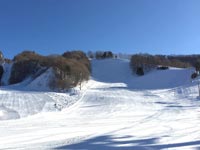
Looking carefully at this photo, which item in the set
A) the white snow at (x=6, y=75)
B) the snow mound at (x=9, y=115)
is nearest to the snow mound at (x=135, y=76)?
the white snow at (x=6, y=75)

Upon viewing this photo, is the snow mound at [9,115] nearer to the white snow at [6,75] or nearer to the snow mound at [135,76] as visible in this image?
the snow mound at [135,76]

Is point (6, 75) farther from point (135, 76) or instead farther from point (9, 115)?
point (9, 115)

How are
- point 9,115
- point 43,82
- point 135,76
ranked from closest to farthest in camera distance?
1. point 9,115
2. point 43,82
3. point 135,76

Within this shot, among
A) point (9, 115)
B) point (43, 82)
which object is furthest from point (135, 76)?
point (9, 115)

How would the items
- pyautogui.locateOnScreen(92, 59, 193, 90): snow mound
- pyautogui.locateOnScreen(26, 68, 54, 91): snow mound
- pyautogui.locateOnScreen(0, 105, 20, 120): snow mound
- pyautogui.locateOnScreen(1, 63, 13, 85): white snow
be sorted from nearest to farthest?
pyautogui.locateOnScreen(0, 105, 20, 120): snow mound, pyautogui.locateOnScreen(26, 68, 54, 91): snow mound, pyautogui.locateOnScreen(92, 59, 193, 90): snow mound, pyautogui.locateOnScreen(1, 63, 13, 85): white snow

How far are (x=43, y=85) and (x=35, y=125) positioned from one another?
23027 mm

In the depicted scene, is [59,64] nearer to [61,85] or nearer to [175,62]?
[61,85]

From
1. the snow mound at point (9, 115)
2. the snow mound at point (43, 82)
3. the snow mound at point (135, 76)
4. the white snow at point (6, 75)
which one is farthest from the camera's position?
the white snow at point (6, 75)

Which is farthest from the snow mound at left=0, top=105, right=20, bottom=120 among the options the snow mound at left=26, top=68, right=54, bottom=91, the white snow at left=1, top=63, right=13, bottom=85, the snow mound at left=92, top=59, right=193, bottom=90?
the white snow at left=1, top=63, right=13, bottom=85

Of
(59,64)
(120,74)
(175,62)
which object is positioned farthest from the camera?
(175,62)

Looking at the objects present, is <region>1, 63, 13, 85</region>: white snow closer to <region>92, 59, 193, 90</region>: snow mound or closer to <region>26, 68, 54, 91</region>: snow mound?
<region>26, 68, 54, 91</region>: snow mound

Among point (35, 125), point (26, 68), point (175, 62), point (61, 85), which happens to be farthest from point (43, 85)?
point (175, 62)

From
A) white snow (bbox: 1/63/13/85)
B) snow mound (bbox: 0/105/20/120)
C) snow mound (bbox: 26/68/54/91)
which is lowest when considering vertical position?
snow mound (bbox: 0/105/20/120)

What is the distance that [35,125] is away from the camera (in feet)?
38.9
